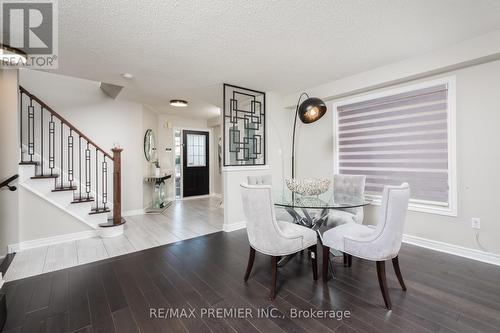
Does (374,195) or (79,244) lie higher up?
A: (374,195)

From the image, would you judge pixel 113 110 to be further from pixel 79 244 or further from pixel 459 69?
pixel 459 69

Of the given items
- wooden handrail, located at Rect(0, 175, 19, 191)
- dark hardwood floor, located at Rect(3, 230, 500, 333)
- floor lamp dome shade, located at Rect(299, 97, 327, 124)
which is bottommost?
dark hardwood floor, located at Rect(3, 230, 500, 333)

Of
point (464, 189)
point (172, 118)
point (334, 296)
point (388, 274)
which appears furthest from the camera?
point (172, 118)

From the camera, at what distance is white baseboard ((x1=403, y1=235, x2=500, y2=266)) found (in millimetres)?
2398

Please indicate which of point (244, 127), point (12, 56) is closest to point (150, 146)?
point (244, 127)

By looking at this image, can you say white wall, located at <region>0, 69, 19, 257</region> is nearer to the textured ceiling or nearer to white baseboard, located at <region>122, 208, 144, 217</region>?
the textured ceiling

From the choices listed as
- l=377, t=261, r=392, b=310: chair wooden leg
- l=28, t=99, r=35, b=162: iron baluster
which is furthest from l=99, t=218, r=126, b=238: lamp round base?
l=377, t=261, r=392, b=310: chair wooden leg

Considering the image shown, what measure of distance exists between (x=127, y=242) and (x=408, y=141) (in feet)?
13.9

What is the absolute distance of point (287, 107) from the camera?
446 centimetres

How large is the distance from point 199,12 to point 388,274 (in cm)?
308

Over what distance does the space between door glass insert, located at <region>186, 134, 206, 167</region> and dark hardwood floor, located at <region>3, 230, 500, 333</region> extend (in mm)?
4183

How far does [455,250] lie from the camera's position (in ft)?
8.60

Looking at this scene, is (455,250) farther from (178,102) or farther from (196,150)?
(196,150)

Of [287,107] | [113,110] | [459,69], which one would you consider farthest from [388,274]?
[113,110]
